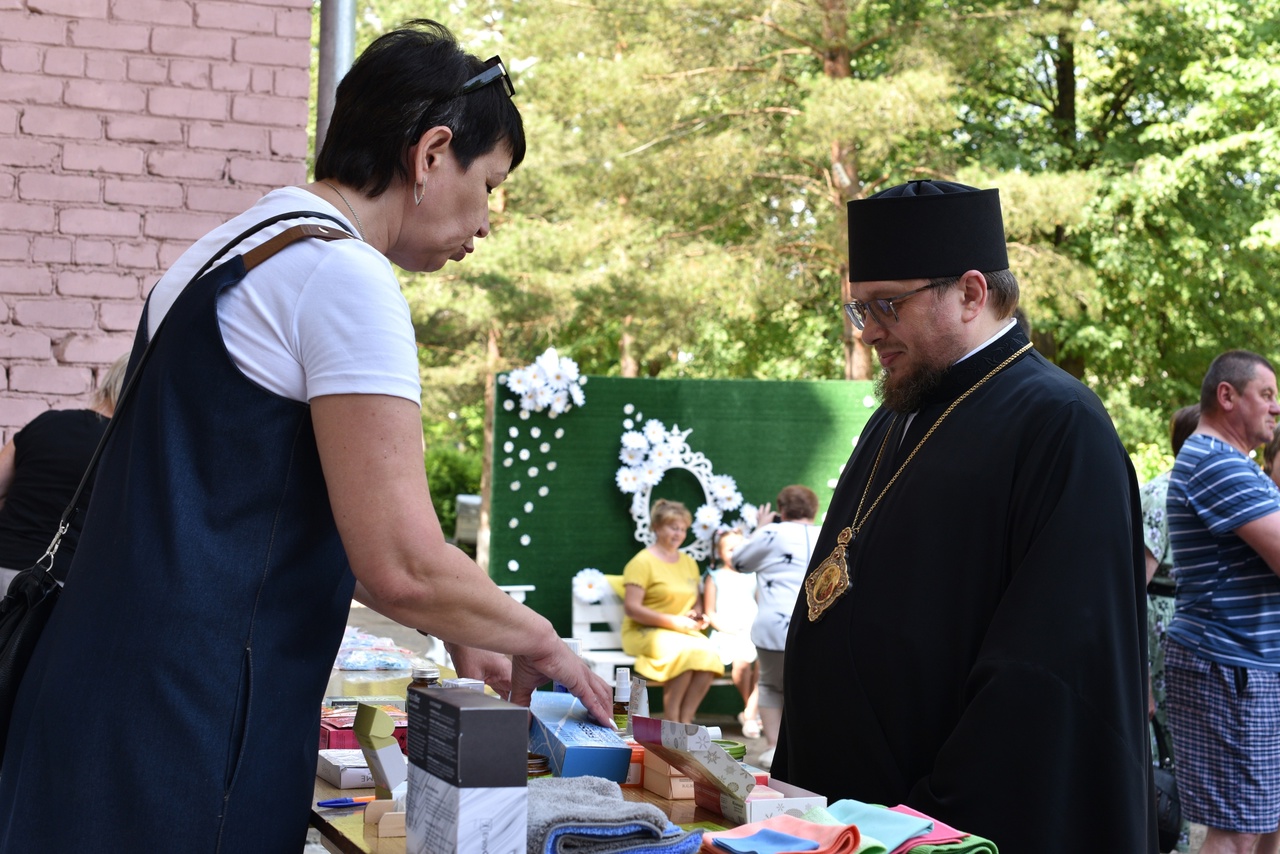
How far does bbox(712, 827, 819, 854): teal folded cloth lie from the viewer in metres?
1.51

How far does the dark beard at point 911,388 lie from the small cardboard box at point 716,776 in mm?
1124

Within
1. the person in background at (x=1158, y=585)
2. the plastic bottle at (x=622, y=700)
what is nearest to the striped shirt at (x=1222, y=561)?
the person in background at (x=1158, y=585)

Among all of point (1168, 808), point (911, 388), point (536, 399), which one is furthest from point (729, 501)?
point (911, 388)

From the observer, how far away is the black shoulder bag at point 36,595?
157 centimetres

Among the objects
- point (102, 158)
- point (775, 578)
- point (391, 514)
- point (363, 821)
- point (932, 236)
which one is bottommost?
point (775, 578)

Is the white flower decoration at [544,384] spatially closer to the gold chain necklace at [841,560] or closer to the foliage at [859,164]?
the gold chain necklace at [841,560]

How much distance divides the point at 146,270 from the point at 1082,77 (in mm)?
17755

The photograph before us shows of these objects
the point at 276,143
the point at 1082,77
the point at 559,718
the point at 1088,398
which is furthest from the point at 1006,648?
the point at 1082,77

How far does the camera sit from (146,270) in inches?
174

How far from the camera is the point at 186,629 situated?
4.93 ft

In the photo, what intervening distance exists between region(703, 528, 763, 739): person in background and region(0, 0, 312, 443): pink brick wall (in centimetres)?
445

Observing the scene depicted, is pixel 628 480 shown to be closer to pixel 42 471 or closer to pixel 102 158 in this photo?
pixel 102 158

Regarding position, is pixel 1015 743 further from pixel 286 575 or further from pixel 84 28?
pixel 84 28

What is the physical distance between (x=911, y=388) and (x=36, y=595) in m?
1.78
